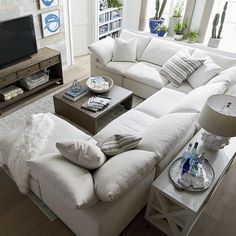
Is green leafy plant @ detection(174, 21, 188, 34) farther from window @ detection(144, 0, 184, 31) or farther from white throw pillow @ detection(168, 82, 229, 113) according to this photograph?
white throw pillow @ detection(168, 82, 229, 113)

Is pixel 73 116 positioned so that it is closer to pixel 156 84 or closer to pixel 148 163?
pixel 156 84

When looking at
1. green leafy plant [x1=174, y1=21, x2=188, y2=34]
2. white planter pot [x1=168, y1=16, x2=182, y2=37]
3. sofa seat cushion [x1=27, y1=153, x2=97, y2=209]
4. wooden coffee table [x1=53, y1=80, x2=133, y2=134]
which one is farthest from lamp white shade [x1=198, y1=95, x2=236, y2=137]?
white planter pot [x1=168, y1=16, x2=182, y2=37]

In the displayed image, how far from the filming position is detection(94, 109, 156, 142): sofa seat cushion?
8.11 ft

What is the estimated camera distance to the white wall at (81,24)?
4730 millimetres

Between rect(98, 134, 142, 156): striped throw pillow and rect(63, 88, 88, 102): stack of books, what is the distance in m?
1.32

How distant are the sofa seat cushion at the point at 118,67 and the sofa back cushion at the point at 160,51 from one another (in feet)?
1.08

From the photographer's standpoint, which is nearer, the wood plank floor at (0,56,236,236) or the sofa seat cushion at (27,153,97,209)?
the sofa seat cushion at (27,153,97,209)

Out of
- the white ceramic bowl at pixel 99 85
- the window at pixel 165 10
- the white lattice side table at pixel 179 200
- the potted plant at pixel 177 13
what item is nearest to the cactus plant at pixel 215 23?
the potted plant at pixel 177 13

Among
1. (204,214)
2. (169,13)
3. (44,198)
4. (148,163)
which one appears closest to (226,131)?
(148,163)

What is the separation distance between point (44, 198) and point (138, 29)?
4239 mm

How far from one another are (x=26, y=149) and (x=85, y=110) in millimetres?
972

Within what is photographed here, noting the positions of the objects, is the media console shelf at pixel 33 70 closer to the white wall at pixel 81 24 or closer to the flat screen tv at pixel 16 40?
the flat screen tv at pixel 16 40

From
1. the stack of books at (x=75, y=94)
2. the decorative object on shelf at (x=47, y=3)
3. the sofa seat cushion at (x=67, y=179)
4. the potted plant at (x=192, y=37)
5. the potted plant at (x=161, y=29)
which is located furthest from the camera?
the potted plant at (x=161, y=29)

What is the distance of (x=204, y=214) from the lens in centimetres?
222
